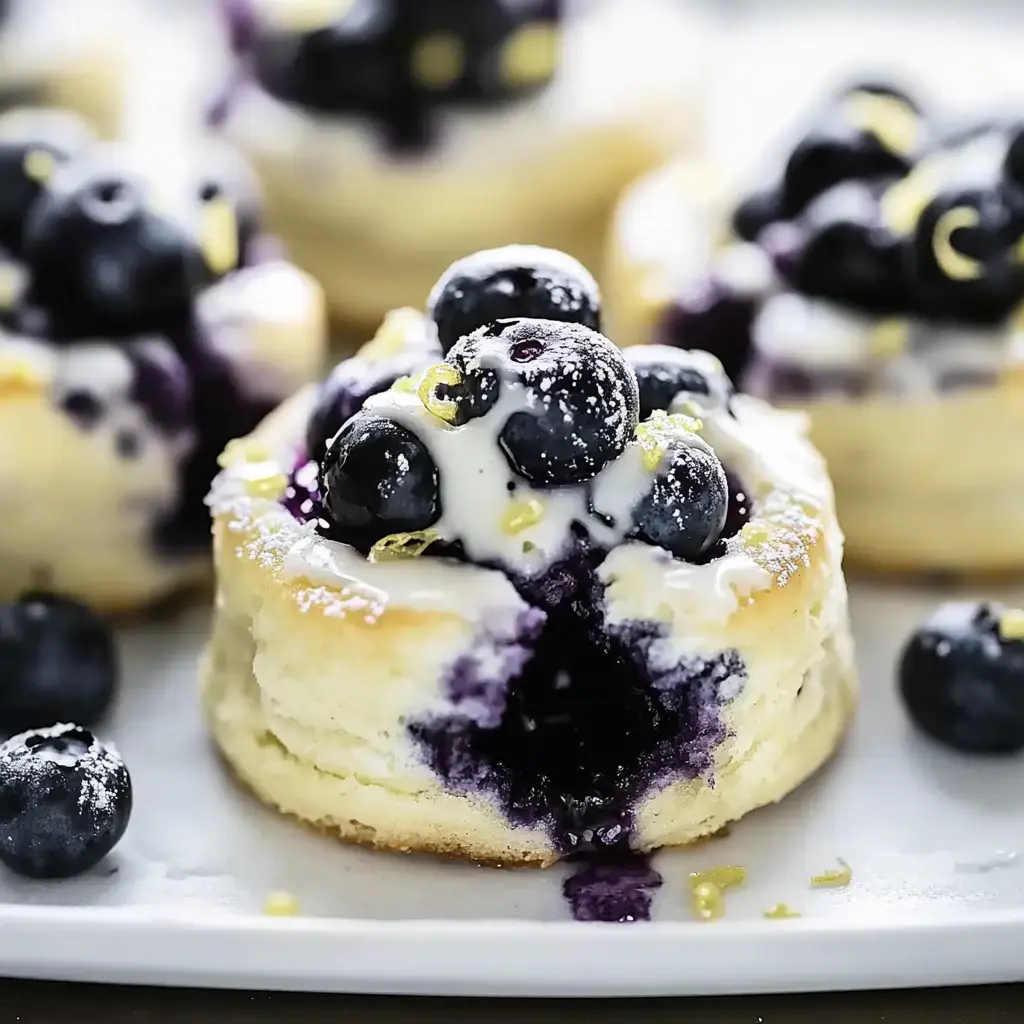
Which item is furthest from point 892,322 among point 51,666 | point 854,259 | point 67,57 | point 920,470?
point 67,57

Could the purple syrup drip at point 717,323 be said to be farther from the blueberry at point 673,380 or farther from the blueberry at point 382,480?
the blueberry at point 382,480

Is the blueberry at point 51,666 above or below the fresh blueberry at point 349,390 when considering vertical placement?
below

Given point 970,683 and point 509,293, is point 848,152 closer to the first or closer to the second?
point 509,293

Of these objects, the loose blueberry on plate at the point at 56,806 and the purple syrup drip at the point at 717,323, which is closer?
the loose blueberry on plate at the point at 56,806

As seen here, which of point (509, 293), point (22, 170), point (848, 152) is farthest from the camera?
point (848, 152)

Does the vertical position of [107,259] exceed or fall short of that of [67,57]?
it exceeds it

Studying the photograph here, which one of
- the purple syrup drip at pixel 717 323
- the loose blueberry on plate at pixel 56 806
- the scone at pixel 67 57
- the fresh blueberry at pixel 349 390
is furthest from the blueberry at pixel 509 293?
the scone at pixel 67 57

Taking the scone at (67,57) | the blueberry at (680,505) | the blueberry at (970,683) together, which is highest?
the blueberry at (680,505)
